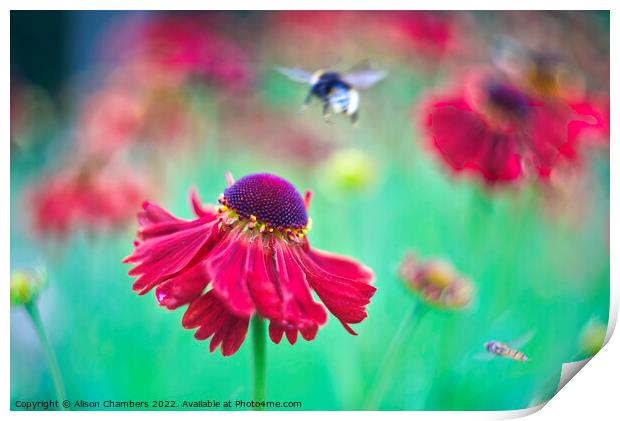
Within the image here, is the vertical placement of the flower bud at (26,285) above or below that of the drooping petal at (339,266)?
below

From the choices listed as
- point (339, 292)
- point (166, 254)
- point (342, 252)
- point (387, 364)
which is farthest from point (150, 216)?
point (387, 364)

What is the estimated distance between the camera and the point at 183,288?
0.75 m

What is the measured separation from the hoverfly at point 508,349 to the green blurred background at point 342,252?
0.04 ft

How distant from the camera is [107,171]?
112cm

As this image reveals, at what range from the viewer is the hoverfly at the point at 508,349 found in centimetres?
116

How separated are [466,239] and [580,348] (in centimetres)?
30

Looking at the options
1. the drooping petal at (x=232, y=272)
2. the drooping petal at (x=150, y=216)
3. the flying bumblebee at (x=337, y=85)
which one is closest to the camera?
the drooping petal at (x=232, y=272)

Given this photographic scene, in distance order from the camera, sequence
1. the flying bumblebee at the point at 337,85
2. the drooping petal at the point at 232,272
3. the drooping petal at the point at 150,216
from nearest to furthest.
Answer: the drooping petal at the point at 232,272 → the drooping petal at the point at 150,216 → the flying bumblebee at the point at 337,85

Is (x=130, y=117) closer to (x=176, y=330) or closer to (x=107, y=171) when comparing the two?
(x=107, y=171)

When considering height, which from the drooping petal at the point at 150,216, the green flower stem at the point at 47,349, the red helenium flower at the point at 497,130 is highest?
the red helenium flower at the point at 497,130

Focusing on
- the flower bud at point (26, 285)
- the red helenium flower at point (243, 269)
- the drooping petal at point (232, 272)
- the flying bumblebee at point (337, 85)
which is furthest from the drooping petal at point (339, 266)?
the flower bud at point (26, 285)

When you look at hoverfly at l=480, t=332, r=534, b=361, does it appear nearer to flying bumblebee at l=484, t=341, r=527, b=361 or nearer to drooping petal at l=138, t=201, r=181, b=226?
flying bumblebee at l=484, t=341, r=527, b=361

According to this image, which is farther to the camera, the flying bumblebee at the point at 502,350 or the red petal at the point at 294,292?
the flying bumblebee at the point at 502,350

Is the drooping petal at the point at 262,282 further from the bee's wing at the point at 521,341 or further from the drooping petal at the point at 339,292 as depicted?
the bee's wing at the point at 521,341
